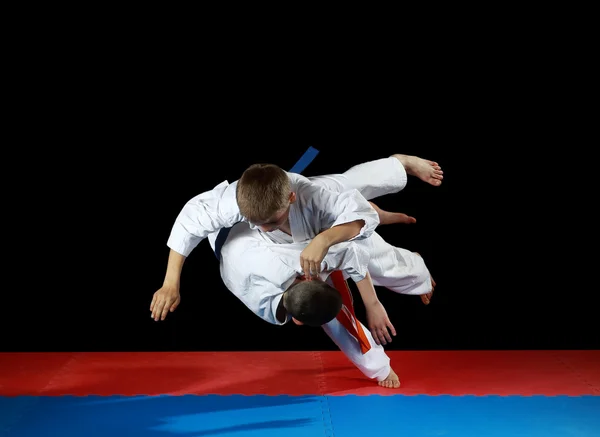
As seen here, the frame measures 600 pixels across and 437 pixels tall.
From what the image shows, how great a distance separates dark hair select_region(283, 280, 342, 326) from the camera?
9.55 feet

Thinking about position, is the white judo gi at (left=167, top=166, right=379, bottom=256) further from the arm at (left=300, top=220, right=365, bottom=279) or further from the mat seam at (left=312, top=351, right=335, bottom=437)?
the mat seam at (left=312, top=351, right=335, bottom=437)

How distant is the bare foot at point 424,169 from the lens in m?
3.51

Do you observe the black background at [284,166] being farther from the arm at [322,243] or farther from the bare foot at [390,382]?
the arm at [322,243]

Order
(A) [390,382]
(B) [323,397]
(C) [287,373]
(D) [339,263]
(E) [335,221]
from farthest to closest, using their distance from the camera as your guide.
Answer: (C) [287,373]
(A) [390,382]
(B) [323,397]
(D) [339,263]
(E) [335,221]

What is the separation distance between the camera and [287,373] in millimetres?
3926

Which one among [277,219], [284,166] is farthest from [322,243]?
[284,166]

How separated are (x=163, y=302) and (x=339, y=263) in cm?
67

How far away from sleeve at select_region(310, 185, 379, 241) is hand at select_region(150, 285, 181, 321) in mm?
596

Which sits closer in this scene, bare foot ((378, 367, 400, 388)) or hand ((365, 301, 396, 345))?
hand ((365, 301, 396, 345))
